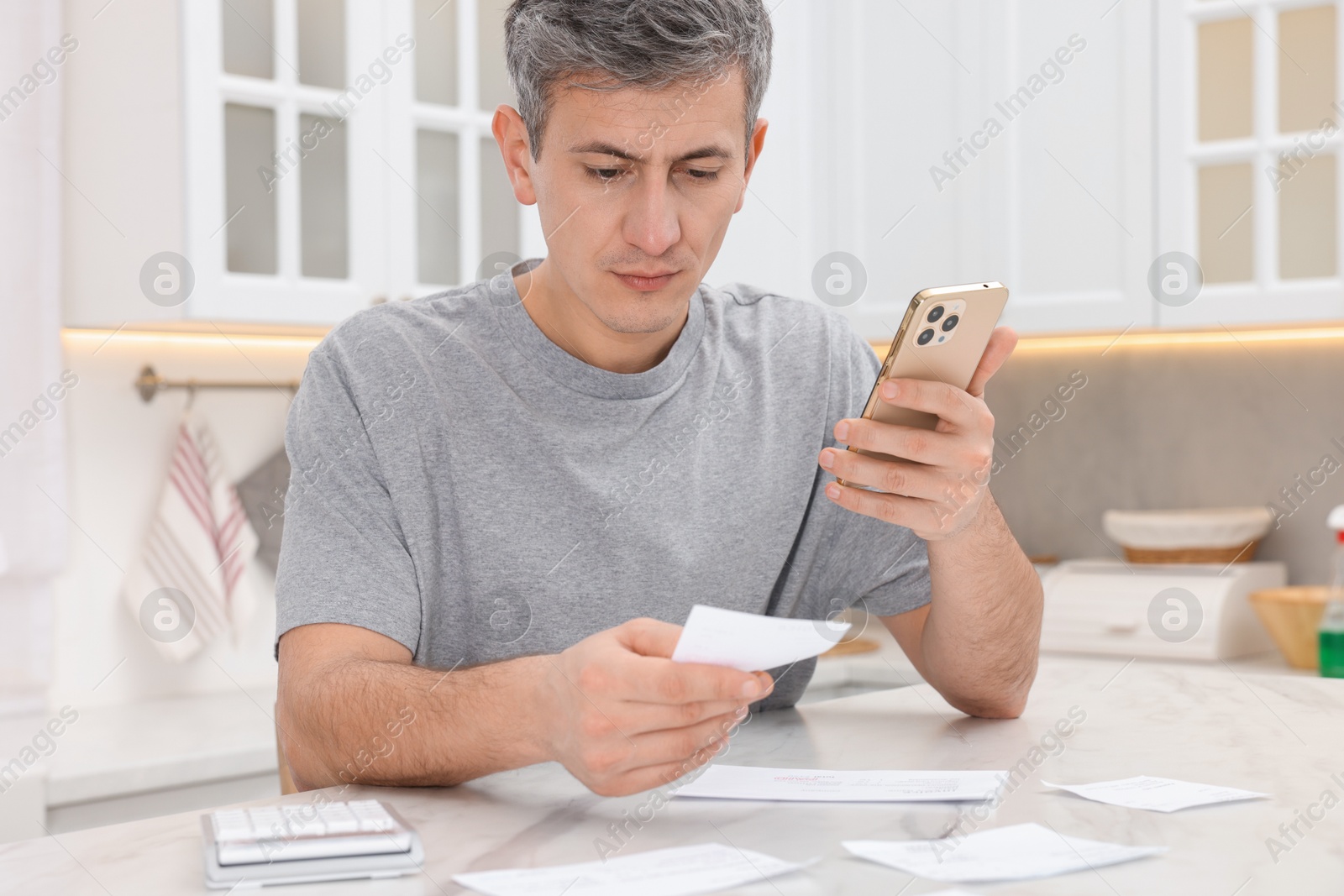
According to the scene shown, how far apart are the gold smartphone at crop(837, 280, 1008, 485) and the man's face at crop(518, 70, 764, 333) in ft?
0.84

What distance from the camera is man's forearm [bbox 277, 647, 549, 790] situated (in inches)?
33.5

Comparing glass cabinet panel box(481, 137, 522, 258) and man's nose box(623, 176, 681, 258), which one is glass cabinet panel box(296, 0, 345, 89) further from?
man's nose box(623, 176, 681, 258)

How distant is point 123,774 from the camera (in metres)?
1.70

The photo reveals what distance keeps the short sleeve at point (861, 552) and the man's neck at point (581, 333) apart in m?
0.21

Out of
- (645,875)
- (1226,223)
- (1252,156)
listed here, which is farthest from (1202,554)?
(645,875)

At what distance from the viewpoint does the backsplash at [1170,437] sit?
2.41 m

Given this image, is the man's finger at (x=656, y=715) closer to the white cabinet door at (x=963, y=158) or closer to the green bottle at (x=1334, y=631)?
the green bottle at (x=1334, y=631)

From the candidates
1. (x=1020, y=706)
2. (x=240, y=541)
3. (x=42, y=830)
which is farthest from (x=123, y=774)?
(x=1020, y=706)

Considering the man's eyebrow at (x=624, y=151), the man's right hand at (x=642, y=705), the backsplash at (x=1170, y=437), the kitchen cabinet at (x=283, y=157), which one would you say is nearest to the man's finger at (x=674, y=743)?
the man's right hand at (x=642, y=705)

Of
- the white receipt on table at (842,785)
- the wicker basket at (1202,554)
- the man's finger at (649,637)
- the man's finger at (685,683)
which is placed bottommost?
the wicker basket at (1202,554)

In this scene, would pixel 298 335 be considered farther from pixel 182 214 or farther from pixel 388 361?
pixel 388 361

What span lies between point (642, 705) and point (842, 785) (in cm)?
17

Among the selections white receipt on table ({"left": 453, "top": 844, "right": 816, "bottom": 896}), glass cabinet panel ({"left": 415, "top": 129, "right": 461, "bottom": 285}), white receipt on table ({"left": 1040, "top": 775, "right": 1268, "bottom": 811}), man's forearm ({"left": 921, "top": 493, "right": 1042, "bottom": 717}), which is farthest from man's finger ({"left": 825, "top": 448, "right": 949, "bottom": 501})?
glass cabinet panel ({"left": 415, "top": 129, "right": 461, "bottom": 285})

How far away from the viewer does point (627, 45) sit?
3.52 ft
